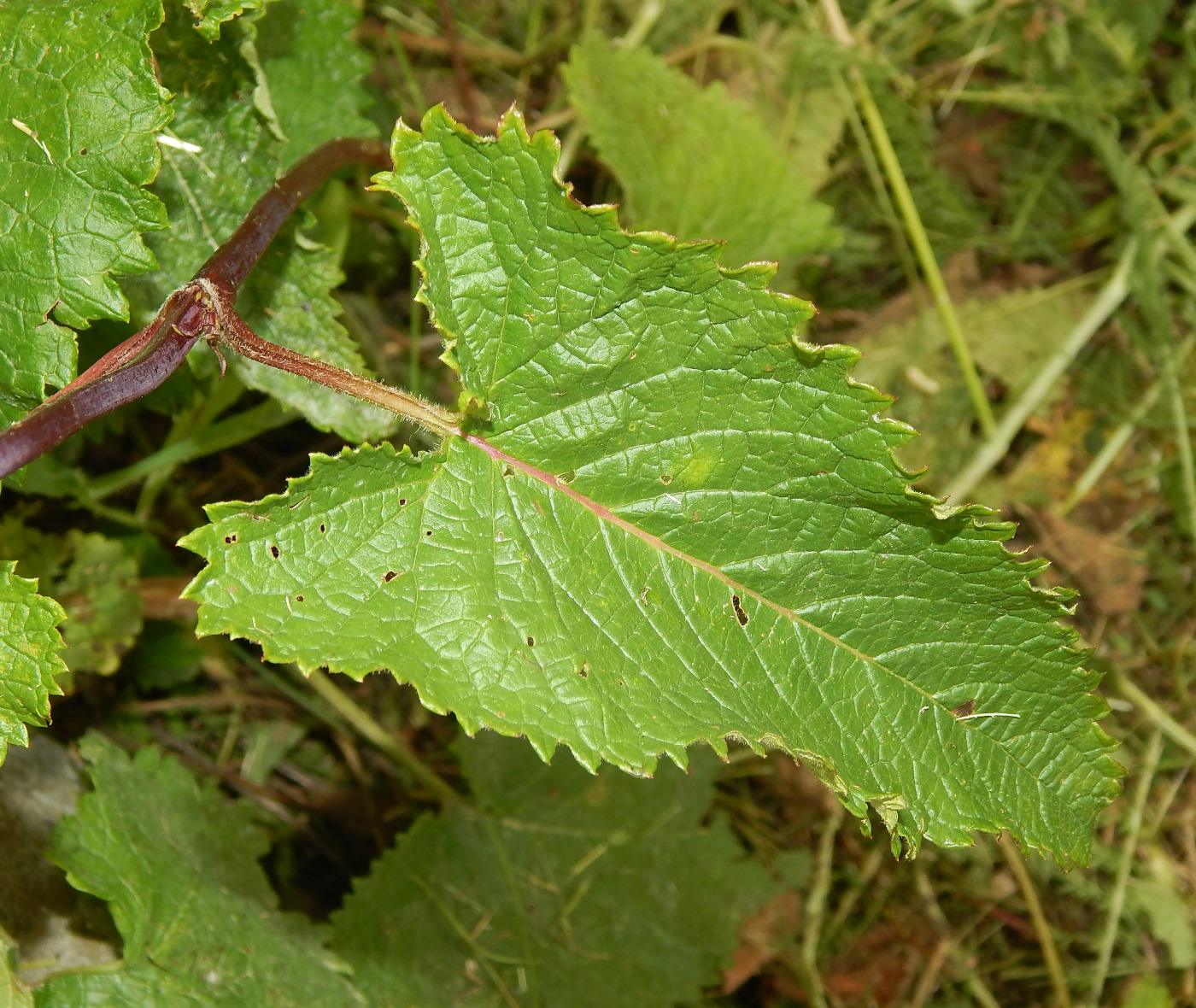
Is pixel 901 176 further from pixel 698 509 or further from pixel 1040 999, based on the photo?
pixel 1040 999

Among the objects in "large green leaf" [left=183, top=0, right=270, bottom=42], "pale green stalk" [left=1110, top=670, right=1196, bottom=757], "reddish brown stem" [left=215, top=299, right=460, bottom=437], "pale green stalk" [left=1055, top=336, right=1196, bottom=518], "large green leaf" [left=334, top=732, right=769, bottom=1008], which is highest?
"large green leaf" [left=183, top=0, right=270, bottom=42]

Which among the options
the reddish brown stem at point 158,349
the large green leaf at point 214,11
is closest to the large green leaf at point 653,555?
the reddish brown stem at point 158,349

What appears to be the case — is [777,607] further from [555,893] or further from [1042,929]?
[1042,929]

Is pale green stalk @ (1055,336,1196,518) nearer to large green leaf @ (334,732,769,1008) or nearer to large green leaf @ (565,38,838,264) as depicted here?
large green leaf @ (565,38,838,264)

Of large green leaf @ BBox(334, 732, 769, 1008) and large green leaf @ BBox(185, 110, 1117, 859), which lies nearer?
large green leaf @ BBox(185, 110, 1117, 859)

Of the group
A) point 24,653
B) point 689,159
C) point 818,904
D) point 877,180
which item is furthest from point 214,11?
point 818,904

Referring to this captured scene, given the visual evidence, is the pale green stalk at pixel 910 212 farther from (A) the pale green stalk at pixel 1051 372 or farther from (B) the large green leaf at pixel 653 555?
(B) the large green leaf at pixel 653 555

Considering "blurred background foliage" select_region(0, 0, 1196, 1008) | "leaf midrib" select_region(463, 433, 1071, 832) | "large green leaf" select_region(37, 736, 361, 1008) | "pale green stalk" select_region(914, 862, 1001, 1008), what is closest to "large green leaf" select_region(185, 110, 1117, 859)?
"leaf midrib" select_region(463, 433, 1071, 832)
